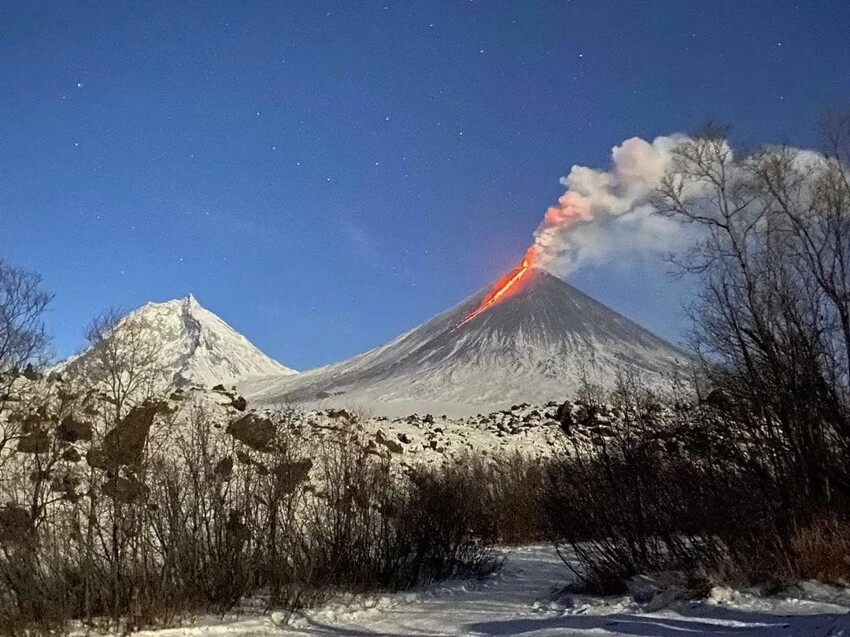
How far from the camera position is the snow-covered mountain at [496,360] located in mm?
76312

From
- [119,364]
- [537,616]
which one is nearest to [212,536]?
[537,616]

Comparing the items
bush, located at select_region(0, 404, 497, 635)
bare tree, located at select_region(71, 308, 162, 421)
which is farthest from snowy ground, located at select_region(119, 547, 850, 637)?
bare tree, located at select_region(71, 308, 162, 421)

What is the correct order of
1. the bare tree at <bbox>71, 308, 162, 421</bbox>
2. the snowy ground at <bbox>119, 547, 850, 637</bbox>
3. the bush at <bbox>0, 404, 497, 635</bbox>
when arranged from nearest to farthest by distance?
the snowy ground at <bbox>119, 547, 850, 637</bbox> → the bush at <bbox>0, 404, 497, 635</bbox> → the bare tree at <bbox>71, 308, 162, 421</bbox>

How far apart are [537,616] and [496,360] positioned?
7993 centimetres

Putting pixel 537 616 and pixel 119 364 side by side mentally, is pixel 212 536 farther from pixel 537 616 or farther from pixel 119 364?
pixel 119 364

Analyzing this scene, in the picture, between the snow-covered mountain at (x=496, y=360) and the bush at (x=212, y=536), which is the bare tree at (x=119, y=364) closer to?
the bush at (x=212, y=536)

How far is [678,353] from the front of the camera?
9769 cm

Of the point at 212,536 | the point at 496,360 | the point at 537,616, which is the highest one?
the point at 496,360

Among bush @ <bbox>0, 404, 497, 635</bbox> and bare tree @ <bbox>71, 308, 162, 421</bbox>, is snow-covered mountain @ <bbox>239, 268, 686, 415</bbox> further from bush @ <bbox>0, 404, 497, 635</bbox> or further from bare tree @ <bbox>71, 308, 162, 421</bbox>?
bush @ <bbox>0, 404, 497, 635</bbox>

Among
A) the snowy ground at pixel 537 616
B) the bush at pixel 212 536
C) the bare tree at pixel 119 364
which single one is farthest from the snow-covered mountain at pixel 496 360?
the snowy ground at pixel 537 616

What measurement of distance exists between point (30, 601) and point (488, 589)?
9007 mm

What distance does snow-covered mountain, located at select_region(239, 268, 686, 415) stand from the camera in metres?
76.3

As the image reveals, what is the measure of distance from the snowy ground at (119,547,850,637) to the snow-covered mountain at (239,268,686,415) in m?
50.1

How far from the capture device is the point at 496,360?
3556 inches
